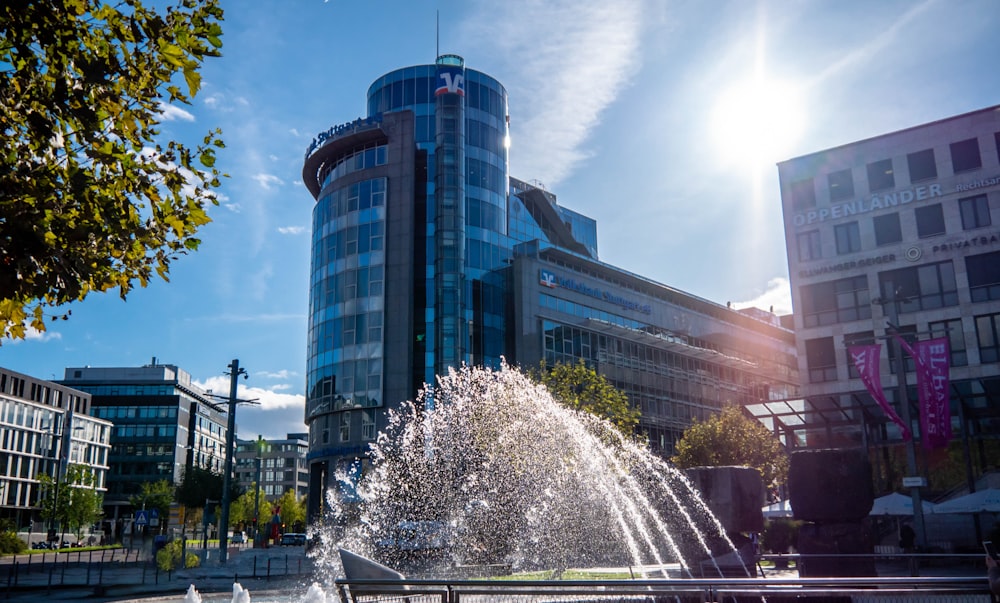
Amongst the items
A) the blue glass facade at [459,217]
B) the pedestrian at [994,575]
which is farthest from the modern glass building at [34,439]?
the pedestrian at [994,575]

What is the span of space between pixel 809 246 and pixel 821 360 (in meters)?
6.87

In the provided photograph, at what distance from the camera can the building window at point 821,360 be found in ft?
155

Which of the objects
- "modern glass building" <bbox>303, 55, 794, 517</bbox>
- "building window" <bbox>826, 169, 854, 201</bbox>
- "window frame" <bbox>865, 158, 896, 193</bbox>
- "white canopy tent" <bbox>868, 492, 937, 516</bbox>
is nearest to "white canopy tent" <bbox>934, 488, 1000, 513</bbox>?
"white canopy tent" <bbox>868, 492, 937, 516</bbox>

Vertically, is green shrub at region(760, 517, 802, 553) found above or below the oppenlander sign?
below

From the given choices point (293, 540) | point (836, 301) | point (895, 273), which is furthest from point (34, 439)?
point (895, 273)

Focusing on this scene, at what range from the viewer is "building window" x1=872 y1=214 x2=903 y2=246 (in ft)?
152

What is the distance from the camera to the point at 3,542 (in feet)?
167

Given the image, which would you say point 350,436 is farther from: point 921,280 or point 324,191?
point 921,280

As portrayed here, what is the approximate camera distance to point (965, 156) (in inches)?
Answer: 1775

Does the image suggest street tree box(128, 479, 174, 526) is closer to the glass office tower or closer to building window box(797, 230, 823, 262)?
the glass office tower

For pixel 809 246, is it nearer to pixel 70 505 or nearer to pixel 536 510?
pixel 536 510

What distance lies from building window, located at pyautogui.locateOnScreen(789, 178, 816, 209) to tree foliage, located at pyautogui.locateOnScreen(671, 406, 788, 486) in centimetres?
1340

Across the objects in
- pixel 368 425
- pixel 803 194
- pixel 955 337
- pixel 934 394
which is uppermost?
pixel 803 194

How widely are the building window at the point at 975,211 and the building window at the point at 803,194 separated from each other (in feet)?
26.1
